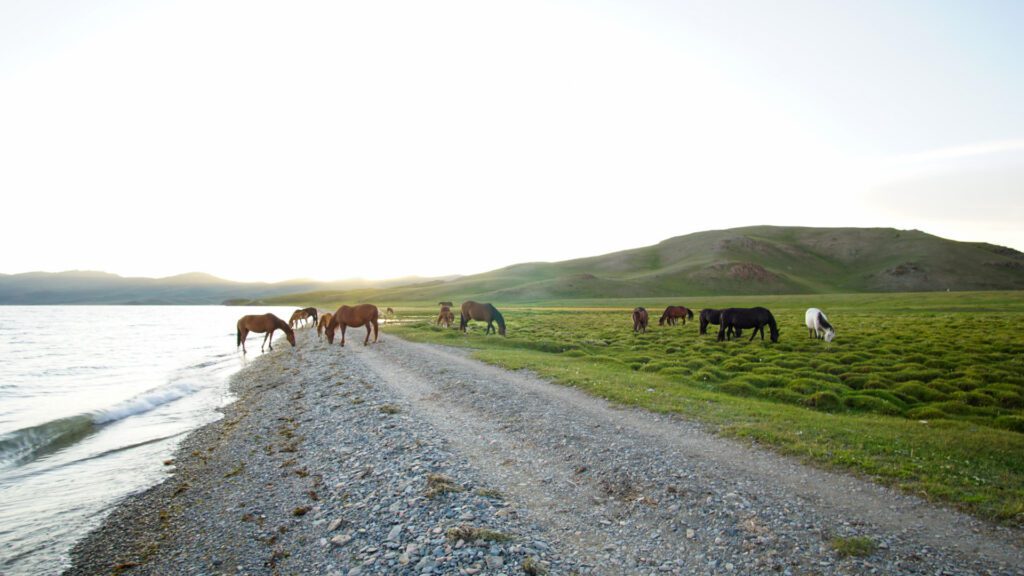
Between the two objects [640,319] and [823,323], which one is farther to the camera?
[640,319]

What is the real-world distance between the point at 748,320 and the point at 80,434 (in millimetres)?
31471

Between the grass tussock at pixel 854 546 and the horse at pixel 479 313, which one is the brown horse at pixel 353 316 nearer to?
the horse at pixel 479 313

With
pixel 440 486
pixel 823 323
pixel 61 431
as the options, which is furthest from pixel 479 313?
pixel 440 486

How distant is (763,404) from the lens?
1360cm

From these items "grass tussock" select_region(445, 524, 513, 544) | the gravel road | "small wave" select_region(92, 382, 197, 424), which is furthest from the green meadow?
"small wave" select_region(92, 382, 197, 424)

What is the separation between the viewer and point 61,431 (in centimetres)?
1412

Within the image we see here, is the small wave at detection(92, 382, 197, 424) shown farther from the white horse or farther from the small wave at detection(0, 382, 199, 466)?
the white horse

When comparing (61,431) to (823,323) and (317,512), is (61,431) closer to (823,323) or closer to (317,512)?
(317,512)

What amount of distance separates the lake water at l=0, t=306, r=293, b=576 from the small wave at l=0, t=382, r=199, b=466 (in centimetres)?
2

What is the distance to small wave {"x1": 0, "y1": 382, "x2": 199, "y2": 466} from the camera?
12.5 meters

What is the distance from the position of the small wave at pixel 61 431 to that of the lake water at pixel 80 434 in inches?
0.9

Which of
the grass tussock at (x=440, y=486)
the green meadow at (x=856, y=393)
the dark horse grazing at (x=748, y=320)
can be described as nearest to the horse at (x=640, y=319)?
the green meadow at (x=856, y=393)

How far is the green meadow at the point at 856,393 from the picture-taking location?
808 centimetres

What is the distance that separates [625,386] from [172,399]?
18.3m
